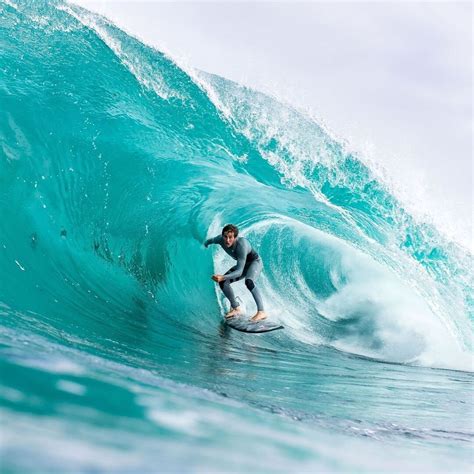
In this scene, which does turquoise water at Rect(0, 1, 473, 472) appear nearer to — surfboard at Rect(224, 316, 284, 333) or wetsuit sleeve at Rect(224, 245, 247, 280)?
surfboard at Rect(224, 316, 284, 333)

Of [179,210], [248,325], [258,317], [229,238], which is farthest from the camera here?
[179,210]

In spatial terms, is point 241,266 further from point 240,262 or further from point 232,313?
point 232,313

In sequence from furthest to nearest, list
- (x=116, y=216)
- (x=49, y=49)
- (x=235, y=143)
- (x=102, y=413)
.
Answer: (x=235, y=143), (x=49, y=49), (x=116, y=216), (x=102, y=413)

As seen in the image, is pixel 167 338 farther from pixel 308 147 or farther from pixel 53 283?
pixel 308 147

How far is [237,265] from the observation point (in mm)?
6230

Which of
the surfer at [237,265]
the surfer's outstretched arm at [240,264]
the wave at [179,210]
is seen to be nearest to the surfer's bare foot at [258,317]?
the surfer at [237,265]

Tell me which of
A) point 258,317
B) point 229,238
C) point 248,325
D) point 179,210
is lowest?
point 248,325

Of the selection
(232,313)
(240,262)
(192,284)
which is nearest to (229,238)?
(240,262)

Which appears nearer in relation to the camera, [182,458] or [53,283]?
[182,458]

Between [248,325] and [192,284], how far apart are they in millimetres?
1255

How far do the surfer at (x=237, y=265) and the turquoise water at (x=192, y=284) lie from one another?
1.29 ft

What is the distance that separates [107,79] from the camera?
8.74 meters

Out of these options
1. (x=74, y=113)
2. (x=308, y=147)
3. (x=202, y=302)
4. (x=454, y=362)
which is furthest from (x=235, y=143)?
(x=454, y=362)

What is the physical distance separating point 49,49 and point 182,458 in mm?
8411
